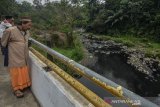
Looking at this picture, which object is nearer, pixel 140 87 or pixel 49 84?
pixel 49 84

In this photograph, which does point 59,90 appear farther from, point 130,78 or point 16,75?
point 130,78

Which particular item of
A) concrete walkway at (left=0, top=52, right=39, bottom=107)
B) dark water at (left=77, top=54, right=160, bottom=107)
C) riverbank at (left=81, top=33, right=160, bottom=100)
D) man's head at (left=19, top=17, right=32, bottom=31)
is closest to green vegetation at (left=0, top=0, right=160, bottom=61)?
riverbank at (left=81, top=33, right=160, bottom=100)

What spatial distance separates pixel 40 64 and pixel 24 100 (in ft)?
2.09

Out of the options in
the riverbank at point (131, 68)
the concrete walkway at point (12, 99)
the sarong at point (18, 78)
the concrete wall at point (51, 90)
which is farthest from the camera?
the riverbank at point (131, 68)

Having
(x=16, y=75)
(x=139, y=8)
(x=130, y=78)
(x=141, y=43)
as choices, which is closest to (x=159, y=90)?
(x=130, y=78)

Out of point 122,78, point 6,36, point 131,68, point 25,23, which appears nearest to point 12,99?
point 6,36

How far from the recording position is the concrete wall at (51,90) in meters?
2.44

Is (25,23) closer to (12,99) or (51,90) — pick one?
(12,99)

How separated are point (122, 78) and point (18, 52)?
314 inches

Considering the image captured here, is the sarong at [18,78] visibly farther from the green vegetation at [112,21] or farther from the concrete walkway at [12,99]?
the green vegetation at [112,21]

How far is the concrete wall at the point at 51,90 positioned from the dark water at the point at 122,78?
4.53 metres

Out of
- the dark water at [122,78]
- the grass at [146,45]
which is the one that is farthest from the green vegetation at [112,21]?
the dark water at [122,78]

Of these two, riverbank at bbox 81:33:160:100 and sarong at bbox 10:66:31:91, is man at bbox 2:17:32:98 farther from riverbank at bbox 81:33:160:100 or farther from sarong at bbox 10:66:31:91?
riverbank at bbox 81:33:160:100

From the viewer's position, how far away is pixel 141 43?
826 inches
